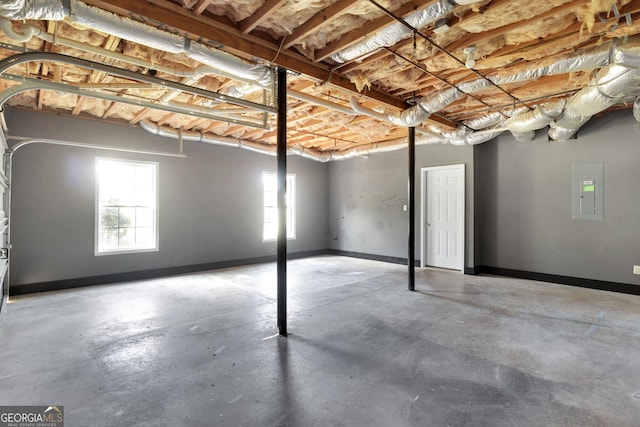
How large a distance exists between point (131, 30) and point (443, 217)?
5.70 meters

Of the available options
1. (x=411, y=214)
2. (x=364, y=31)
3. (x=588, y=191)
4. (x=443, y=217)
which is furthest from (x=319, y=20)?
(x=588, y=191)

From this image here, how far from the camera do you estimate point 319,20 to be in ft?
8.49

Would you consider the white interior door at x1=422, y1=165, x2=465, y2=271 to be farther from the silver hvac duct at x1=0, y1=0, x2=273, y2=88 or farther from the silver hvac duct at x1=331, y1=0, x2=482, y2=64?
the silver hvac duct at x1=0, y1=0, x2=273, y2=88

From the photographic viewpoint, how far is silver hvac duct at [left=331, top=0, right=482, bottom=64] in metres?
2.23

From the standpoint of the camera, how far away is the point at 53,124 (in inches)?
192

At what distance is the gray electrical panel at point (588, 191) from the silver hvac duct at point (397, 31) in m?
4.13

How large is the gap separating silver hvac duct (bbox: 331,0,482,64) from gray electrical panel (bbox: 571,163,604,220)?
4127 millimetres

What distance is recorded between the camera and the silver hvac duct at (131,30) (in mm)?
1946

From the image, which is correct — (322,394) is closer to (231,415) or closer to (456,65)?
(231,415)

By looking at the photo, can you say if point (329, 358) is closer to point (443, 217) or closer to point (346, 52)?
point (346, 52)

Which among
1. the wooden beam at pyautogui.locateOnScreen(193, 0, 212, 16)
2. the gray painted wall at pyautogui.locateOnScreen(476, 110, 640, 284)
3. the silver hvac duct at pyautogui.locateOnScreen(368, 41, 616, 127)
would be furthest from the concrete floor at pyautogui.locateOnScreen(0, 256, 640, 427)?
the wooden beam at pyautogui.locateOnScreen(193, 0, 212, 16)

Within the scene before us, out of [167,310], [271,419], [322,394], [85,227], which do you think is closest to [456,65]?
[322,394]

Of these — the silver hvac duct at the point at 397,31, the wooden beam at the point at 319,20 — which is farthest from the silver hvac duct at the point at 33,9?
→ the silver hvac duct at the point at 397,31

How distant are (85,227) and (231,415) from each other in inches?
181
